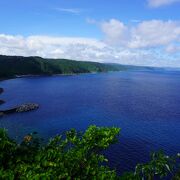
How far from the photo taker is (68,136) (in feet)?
92.4

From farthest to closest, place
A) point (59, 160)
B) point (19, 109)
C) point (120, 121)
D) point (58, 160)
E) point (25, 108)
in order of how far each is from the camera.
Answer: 1. point (25, 108)
2. point (19, 109)
3. point (120, 121)
4. point (59, 160)
5. point (58, 160)

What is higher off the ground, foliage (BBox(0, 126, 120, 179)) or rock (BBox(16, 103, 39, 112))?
foliage (BBox(0, 126, 120, 179))

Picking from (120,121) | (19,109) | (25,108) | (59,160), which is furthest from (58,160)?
(25,108)

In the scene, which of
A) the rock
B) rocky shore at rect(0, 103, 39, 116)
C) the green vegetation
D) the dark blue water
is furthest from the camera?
the rock

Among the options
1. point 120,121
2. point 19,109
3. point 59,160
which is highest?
point 59,160

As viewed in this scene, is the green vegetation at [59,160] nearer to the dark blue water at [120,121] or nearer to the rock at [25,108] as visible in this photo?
the dark blue water at [120,121]

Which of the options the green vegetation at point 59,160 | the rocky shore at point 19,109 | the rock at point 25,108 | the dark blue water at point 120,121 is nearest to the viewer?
the green vegetation at point 59,160

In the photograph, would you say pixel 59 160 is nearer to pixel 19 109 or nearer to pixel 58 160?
pixel 58 160

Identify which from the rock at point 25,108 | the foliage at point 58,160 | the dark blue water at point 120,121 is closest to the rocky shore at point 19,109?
the rock at point 25,108

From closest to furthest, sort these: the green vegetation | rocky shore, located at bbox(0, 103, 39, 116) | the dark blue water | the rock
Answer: the green vegetation
the dark blue water
rocky shore, located at bbox(0, 103, 39, 116)
the rock

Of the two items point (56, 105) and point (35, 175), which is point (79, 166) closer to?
point (35, 175)

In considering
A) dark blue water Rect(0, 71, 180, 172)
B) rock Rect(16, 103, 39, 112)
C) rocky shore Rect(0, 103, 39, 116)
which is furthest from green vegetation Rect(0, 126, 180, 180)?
rock Rect(16, 103, 39, 112)

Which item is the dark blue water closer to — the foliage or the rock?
the rock

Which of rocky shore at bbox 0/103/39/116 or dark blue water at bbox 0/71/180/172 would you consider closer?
dark blue water at bbox 0/71/180/172
